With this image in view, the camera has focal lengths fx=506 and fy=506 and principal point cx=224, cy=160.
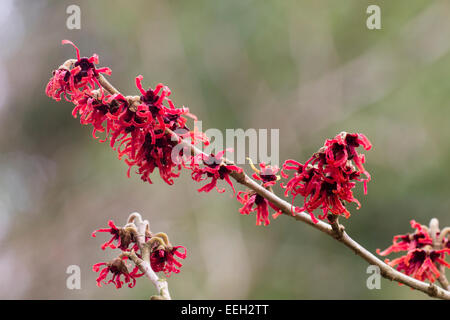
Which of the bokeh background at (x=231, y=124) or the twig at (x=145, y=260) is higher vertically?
the bokeh background at (x=231, y=124)

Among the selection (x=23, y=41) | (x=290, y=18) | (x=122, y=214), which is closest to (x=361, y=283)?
(x=122, y=214)

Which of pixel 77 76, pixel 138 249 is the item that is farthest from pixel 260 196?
pixel 77 76

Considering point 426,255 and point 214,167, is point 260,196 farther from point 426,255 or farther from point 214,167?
point 426,255

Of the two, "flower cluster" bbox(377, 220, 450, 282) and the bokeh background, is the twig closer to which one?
"flower cluster" bbox(377, 220, 450, 282)

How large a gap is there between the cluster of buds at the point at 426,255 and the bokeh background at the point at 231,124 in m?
4.46

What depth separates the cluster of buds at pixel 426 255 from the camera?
A: 4.93ft

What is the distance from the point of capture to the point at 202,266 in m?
6.19

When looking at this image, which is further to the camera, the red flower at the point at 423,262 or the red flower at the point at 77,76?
the red flower at the point at 423,262

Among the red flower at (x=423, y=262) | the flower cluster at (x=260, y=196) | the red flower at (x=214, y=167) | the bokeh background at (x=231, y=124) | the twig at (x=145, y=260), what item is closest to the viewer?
the twig at (x=145, y=260)

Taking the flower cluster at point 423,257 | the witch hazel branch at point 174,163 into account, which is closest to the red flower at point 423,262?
the flower cluster at point 423,257

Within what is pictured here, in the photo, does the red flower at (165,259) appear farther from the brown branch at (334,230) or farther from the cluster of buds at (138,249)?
the brown branch at (334,230)

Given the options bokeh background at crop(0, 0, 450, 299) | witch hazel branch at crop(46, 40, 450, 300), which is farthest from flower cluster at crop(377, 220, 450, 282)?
bokeh background at crop(0, 0, 450, 299)

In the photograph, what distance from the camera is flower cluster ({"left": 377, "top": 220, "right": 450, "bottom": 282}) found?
59.1 inches

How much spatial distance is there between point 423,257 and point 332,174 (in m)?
0.60
